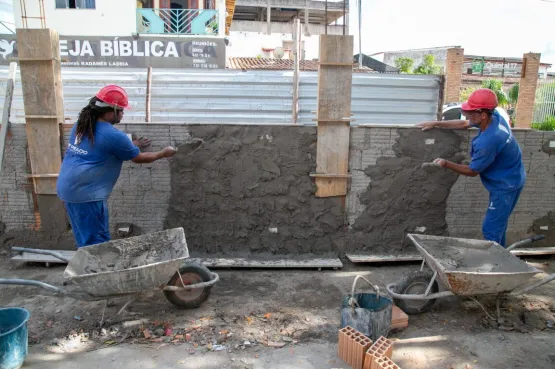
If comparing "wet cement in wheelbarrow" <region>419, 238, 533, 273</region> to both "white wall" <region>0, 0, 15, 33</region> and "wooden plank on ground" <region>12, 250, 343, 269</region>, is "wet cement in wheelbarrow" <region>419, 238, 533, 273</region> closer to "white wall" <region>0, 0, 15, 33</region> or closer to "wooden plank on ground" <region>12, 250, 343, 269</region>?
"wooden plank on ground" <region>12, 250, 343, 269</region>

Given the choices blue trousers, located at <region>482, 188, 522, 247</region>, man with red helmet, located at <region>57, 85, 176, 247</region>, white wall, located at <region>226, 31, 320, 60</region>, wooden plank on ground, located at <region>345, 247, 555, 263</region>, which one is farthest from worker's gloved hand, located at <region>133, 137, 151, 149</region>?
white wall, located at <region>226, 31, 320, 60</region>

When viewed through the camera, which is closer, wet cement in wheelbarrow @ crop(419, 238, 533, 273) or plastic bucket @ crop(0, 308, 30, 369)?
plastic bucket @ crop(0, 308, 30, 369)

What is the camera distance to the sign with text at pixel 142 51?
13.3m

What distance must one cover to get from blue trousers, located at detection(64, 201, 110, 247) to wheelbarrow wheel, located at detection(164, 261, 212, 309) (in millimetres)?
892

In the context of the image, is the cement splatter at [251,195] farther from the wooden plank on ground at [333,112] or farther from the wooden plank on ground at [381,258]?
the wooden plank on ground at [381,258]

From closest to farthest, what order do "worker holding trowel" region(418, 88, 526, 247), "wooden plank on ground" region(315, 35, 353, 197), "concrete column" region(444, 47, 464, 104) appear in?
"worker holding trowel" region(418, 88, 526, 247) → "wooden plank on ground" region(315, 35, 353, 197) → "concrete column" region(444, 47, 464, 104)

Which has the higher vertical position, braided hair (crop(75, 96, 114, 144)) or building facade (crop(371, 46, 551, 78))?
building facade (crop(371, 46, 551, 78))

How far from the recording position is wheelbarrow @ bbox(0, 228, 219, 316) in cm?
326

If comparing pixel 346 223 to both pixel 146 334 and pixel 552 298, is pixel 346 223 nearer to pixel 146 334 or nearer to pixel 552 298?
pixel 552 298

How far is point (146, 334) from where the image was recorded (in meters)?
3.47

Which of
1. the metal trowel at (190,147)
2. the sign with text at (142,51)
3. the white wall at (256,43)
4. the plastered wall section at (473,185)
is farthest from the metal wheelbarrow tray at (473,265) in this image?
the white wall at (256,43)

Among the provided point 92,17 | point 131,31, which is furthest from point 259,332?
point 92,17

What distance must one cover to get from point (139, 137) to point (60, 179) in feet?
3.77

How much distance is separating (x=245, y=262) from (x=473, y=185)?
9.71 feet
